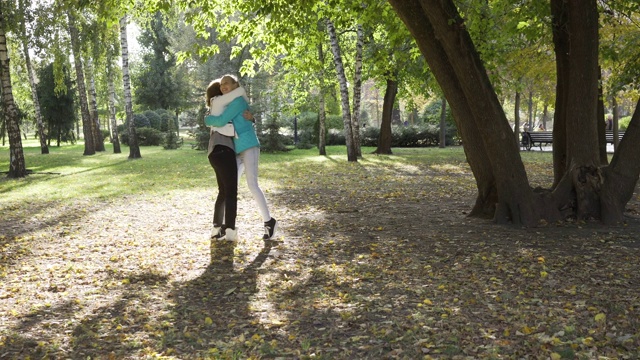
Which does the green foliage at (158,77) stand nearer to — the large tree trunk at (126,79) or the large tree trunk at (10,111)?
the large tree trunk at (126,79)

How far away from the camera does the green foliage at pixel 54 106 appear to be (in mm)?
35537

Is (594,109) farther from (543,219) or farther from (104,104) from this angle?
(104,104)

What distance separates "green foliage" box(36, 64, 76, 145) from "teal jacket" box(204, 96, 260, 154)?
30.5 m

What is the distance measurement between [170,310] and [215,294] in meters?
0.56

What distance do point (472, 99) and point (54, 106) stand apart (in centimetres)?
3411

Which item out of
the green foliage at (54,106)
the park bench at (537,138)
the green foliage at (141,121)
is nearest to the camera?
the park bench at (537,138)

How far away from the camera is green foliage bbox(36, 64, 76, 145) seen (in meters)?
35.5

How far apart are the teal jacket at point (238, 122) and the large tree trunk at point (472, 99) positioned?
94.4 inches

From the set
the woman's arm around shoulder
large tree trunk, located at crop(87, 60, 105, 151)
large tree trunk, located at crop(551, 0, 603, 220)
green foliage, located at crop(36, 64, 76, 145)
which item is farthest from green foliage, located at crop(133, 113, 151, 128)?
large tree trunk, located at crop(551, 0, 603, 220)

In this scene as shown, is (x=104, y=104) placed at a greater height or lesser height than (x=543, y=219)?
greater

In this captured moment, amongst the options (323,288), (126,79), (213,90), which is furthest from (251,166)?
(126,79)

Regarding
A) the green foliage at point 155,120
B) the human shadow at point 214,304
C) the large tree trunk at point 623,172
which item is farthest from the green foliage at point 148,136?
the large tree trunk at point 623,172

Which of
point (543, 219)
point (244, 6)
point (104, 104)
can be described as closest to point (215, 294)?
point (543, 219)

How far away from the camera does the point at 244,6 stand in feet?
33.5
